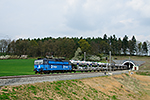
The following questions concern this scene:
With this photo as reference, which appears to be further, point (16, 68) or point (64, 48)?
point (64, 48)

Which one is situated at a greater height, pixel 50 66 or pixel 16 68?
pixel 50 66

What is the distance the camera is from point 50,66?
32.2 meters

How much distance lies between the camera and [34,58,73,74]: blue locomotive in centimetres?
3086

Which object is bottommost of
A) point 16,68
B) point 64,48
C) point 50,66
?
point 16,68

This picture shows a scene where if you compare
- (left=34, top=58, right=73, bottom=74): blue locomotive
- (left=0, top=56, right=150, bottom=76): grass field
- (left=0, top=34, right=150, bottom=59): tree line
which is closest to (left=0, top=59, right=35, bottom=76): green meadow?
(left=0, top=56, right=150, bottom=76): grass field

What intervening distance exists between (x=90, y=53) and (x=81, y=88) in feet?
254

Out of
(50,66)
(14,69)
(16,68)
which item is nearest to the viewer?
(50,66)

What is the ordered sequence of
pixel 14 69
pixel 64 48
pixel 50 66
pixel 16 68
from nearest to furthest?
1. pixel 50 66
2. pixel 14 69
3. pixel 16 68
4. pixel 64 48

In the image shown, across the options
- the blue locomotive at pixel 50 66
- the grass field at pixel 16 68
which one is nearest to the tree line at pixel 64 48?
the grass field at pixel 16 68

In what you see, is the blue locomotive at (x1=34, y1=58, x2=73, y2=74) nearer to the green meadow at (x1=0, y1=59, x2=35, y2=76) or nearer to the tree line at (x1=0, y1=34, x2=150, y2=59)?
the green meadow at (x1=0, y1=59, x2=35, y2=76)

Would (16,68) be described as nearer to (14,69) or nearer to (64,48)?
(14,69)

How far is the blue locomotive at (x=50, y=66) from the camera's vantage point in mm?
30859

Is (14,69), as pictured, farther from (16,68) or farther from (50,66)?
(50,66)

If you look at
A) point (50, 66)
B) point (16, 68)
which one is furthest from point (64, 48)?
point (50, 66)
